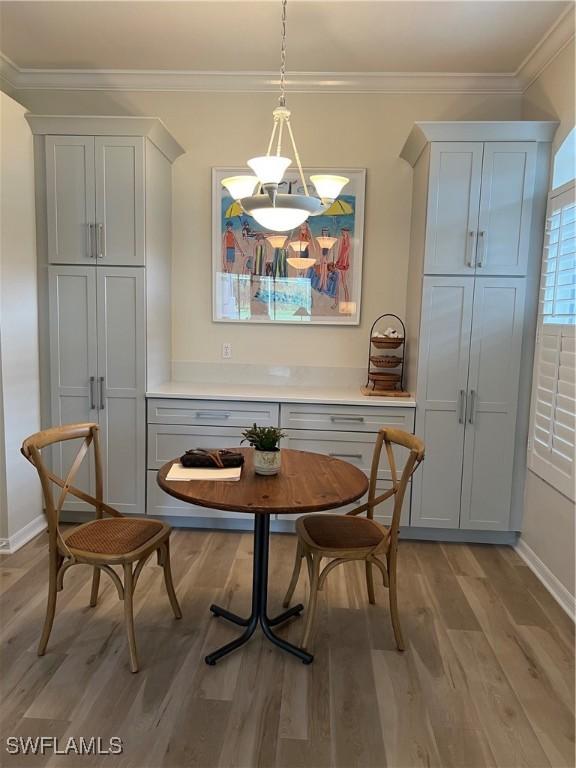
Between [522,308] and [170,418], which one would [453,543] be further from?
[170,418]

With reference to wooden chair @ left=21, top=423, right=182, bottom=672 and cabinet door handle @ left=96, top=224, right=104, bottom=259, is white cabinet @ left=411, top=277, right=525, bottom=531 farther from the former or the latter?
cabinet door handle @ left=96, top=224, right=104, bottom=259

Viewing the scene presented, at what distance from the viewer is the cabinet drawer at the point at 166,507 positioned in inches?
133

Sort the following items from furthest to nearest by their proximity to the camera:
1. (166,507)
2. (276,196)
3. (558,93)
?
1. (166,507)
2. (558,93)
3. (276,196)

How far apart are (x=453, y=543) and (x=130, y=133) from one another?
3.24 m

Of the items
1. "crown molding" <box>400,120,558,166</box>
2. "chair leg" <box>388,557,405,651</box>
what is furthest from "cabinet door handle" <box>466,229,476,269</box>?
"chair leg" <box>388,557,405,651</box>

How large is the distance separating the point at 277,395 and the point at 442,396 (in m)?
1.02

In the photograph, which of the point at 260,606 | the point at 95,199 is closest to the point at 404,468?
the point at 260,606

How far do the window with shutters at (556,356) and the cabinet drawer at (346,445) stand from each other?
31.8 inches

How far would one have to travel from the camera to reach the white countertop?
10.6 feet

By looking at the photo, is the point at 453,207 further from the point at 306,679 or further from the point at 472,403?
the point at 306,679

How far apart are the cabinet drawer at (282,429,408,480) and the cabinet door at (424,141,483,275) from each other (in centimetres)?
111

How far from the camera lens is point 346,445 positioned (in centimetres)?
330

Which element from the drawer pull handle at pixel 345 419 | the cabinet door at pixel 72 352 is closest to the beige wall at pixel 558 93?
the drawer pull handle at pixel 345 419

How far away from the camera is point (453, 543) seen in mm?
3377
